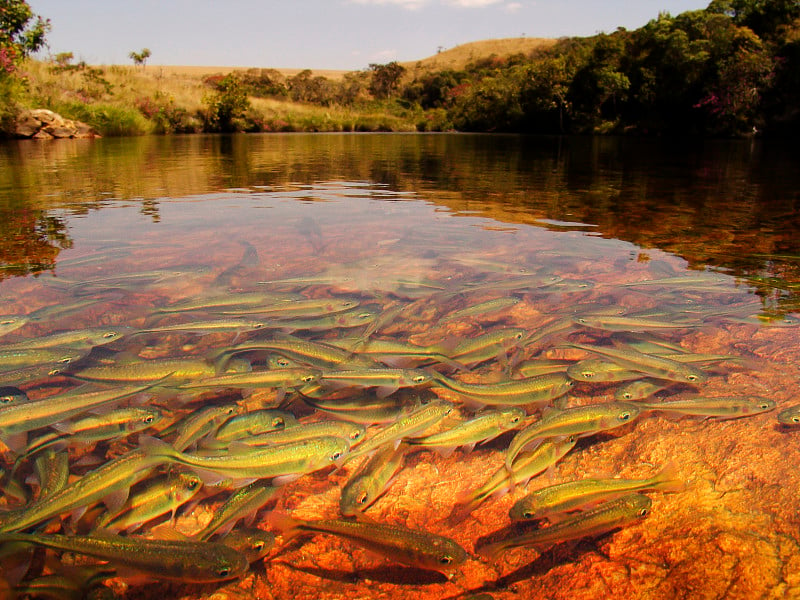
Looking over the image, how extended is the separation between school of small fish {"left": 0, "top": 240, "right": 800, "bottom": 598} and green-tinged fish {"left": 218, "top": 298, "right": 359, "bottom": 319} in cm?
2

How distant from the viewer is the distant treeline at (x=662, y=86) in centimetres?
3656

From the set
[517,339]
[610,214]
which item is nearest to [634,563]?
[517,339]

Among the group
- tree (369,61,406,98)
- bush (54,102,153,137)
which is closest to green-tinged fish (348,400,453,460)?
bush (54,102,153,137)

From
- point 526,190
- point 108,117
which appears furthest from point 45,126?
point 526,190

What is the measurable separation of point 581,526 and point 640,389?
4.05 ft

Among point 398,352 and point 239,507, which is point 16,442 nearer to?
point 239,507

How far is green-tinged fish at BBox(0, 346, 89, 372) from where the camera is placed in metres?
2.99

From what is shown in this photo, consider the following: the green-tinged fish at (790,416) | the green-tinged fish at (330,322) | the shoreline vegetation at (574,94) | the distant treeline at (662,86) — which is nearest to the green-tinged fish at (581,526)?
the green-tinged fish at (790,416)

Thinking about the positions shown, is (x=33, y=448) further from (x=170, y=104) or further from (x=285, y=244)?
(x=170, y=104)

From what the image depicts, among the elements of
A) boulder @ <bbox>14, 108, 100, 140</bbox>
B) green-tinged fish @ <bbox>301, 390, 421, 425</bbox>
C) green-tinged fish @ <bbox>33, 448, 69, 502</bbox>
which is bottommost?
green-tinged fish @ <bbox>33, 448, 69, 502</bbox>

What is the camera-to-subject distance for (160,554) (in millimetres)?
1748

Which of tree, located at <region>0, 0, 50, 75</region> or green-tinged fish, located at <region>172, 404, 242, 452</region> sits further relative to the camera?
→ tree, located at <region>0, 0, 50, 75</region>

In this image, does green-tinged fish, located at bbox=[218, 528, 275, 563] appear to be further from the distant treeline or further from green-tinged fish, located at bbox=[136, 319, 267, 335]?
the distant treeline

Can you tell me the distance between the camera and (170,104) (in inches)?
1599
